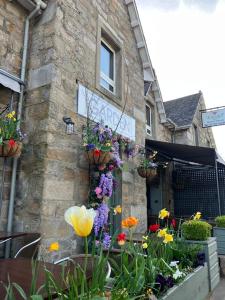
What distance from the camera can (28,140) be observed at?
4383 millimetres

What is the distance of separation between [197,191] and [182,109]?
6.15 m

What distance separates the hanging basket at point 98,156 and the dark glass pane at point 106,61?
2616 mm

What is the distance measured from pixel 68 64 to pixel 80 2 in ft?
5.61

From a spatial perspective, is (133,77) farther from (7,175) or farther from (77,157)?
(7,175)

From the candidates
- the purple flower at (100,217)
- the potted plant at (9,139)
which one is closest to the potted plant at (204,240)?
the purple flower at (100,217)

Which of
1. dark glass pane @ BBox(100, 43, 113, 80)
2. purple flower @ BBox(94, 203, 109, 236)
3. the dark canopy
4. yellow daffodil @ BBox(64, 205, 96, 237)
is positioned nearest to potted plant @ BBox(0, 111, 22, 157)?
purple flower @ BBox(94, 203, 109, 236)

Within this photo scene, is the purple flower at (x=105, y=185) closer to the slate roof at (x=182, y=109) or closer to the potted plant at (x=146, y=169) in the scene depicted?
the potted plant at (x=146, y=169)

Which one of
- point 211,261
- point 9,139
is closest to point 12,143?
point 9,139

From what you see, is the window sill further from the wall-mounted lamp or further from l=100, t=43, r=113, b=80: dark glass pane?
the wall-mounted lamp

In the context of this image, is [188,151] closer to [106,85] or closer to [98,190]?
[106,85]

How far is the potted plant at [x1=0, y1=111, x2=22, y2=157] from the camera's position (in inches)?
145

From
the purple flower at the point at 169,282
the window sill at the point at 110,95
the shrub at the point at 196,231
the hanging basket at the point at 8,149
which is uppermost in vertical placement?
the window sill at the point at 110,95

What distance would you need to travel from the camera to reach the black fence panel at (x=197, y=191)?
9.95 metres

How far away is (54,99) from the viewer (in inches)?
175
